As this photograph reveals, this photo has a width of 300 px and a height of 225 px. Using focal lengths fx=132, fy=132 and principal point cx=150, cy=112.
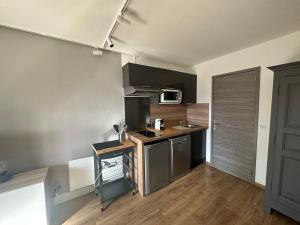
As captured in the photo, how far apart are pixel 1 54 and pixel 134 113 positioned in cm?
194

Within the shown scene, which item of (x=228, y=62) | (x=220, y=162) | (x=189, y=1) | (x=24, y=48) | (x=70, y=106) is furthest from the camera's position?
(x=220, y=162)

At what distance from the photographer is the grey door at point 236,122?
2303 millimetres

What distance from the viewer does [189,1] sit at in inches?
47.7

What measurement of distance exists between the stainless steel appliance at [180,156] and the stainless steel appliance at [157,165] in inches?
4.7

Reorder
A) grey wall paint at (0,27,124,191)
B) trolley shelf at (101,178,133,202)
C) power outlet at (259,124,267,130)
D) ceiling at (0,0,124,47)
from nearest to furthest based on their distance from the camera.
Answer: ceiling at (0,0,124,47), grey wall paint at (0,27,124,191), trolley shelf at (101,178,133,202), power outlet at (259,124,267,130)

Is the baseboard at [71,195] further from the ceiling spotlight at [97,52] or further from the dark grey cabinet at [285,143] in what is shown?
the dark grey cabinet at [285,143]

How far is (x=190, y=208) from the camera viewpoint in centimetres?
185

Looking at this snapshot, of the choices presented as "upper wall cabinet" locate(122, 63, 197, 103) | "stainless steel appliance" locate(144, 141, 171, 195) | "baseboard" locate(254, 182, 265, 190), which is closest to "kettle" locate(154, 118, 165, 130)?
"stainless steel appliance" locate(144, 141, 171, 195)

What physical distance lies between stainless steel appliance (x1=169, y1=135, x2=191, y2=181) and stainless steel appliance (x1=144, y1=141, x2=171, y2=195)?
0.12 m

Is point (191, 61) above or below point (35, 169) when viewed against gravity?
above

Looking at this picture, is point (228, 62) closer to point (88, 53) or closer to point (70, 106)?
point (88, 53)

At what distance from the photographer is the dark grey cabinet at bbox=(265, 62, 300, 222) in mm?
1464

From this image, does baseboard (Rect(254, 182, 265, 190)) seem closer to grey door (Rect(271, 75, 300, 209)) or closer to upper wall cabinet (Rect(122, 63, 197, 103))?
grey door (Rect(271, 75, 300, 209))

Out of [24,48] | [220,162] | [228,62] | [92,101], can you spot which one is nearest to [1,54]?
[24,48]
